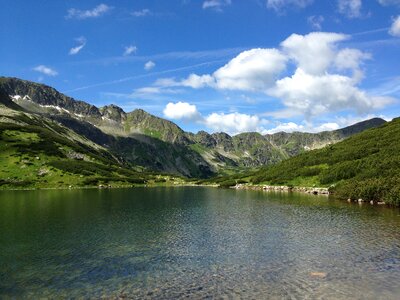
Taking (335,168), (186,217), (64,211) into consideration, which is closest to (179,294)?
(186,217)

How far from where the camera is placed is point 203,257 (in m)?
48.6

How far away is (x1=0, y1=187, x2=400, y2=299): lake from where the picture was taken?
115ft

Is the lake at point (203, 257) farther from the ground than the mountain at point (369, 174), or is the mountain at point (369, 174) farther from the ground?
the mountain at point (369, 174)

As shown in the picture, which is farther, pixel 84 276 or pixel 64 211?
pixel 64 211

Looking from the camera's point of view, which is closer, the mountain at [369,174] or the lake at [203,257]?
the lake at [203,257]

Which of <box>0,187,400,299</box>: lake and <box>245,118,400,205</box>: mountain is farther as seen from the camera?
<box>245,118,400,205</box>: mountain

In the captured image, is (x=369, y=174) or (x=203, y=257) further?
(x=369, y=174)

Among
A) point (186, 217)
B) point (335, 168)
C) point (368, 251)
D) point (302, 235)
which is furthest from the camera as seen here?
point (335, 168)

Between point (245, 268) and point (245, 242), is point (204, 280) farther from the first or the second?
point (245, 242)

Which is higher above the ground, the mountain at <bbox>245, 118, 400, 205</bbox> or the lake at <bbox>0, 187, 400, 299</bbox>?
the mountain at <bbox>245, 118, 400, 205</bbox>

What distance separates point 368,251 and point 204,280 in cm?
2503

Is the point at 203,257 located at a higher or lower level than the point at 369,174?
lower

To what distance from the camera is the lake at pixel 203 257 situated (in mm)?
34906

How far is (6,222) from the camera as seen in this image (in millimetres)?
77312
